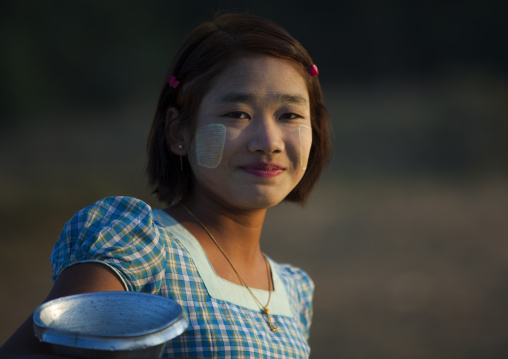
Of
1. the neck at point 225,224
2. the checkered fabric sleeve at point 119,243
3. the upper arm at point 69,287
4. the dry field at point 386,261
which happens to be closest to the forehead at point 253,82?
the neck at point 225,224

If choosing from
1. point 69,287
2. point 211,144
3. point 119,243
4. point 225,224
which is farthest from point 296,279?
point 69,287

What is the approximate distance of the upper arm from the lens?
1359 mm

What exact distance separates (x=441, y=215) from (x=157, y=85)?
3419 mm

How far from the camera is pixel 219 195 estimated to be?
6.57 ft

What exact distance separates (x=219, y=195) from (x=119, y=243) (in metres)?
0.49

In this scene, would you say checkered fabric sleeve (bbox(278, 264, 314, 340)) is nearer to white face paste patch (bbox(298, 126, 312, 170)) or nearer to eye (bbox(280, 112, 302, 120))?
white face paste patch (bbox(298, 126, 312, 170))

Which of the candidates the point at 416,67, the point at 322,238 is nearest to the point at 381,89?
the point at 416,67

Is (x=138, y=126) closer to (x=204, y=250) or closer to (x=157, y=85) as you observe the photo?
(x=157, y=85)

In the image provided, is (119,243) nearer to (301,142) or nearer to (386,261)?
(301,142)

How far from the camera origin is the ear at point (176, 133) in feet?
6.89

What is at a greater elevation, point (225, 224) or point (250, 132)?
point (250, 132)

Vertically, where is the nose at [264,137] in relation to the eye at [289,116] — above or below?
below

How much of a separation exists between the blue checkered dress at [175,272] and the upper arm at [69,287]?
0.07ft

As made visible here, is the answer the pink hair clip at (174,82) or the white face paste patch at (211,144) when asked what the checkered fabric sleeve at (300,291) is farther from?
the pink hair clip at (174,82)
